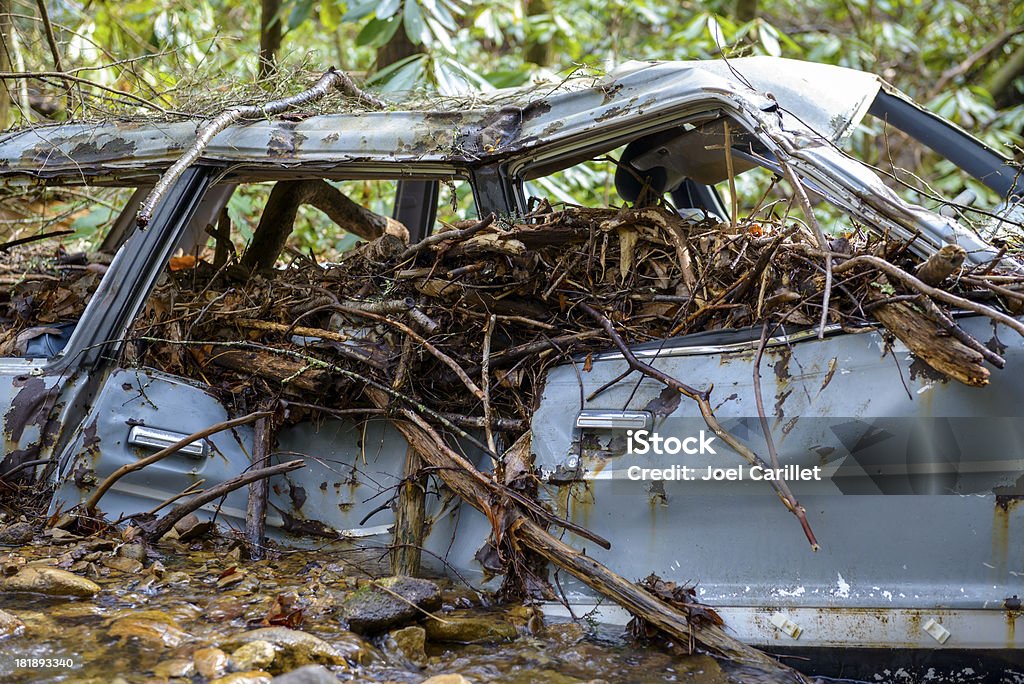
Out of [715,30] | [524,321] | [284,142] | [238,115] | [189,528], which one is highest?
[715,30]

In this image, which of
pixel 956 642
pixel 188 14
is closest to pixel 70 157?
pixel 956 642

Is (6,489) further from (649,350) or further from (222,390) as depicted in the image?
(649,350)

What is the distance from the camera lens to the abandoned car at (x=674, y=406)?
2197 mm

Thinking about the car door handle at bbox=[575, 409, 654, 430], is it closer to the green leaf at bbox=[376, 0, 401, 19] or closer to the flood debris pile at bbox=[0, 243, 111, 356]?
the flood debris pile at bbox=[0, 243, 111, 356]

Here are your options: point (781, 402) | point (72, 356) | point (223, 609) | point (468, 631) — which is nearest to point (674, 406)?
point (781, 402)

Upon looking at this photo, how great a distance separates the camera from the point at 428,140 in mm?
2986

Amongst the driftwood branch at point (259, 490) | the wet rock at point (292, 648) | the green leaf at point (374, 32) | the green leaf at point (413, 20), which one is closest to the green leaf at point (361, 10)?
the green leaf at point (413, 20)

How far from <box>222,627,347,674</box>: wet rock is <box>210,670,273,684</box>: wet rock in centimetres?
7

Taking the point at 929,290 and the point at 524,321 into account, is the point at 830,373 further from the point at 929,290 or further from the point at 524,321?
the point at 524,321

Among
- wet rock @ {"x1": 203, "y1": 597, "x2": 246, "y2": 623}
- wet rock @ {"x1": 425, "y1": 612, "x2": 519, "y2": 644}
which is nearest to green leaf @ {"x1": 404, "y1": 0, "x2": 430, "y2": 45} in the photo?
wet rock @ {"x1": 203, "y1": 597, "x2": 246, "y2": 623}

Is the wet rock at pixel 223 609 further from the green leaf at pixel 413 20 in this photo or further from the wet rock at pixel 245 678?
the green leaf at pixel 413 20

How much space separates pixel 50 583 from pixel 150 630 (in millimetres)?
497

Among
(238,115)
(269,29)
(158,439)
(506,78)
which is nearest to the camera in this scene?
(158,439)

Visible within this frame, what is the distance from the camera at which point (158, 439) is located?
3.02m
